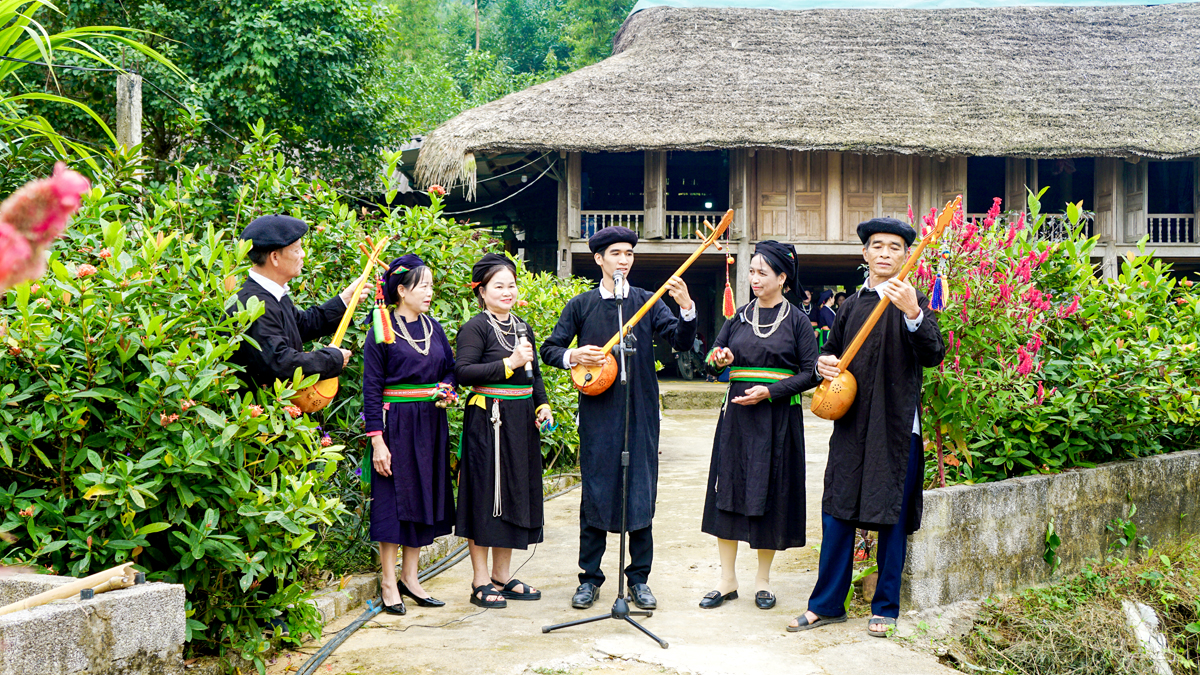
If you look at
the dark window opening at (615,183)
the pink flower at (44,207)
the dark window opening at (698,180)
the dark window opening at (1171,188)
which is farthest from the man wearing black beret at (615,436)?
the dark window opening at (1171,188)

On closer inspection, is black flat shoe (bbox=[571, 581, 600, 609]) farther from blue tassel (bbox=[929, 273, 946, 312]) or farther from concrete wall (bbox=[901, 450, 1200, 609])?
blue tassel (bbox=[929, 273, 946, 312])

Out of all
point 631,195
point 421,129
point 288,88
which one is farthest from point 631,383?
point 421,129

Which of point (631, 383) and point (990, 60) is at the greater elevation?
point (990, 60)

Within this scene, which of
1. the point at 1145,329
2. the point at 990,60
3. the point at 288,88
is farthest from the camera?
the point at 990,60

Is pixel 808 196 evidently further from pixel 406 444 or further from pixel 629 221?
pixel 406 444

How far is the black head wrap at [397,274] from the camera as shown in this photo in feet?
14.4

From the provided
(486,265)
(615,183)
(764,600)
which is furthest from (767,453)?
(615,183)

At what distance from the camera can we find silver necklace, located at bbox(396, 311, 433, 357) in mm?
4355

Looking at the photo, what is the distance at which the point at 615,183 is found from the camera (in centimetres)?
1870

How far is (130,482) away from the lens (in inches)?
111

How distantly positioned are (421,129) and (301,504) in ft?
58.2

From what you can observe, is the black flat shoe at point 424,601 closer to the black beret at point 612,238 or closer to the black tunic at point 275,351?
the black tunic at point 275,351

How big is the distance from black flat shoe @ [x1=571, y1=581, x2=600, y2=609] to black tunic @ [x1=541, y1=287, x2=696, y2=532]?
0.30m

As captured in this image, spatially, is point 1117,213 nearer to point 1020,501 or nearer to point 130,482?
point 1020,501
